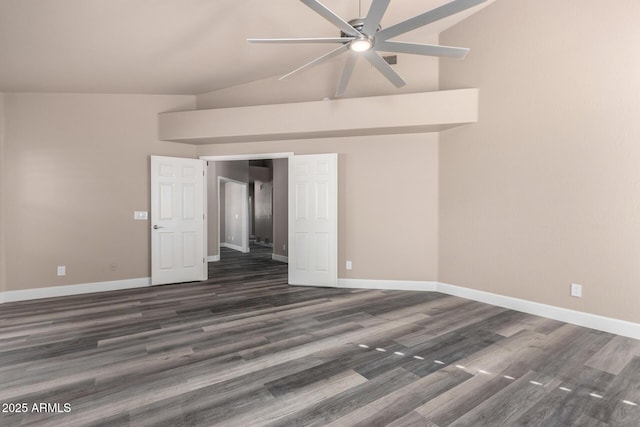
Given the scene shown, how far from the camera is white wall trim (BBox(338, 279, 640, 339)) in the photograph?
10.6 feet

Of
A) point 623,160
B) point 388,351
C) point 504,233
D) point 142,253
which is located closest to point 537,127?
point 623,160

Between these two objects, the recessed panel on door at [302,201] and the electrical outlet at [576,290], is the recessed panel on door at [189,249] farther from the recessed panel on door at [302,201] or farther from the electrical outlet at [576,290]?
the electrical outlet at [576,290]

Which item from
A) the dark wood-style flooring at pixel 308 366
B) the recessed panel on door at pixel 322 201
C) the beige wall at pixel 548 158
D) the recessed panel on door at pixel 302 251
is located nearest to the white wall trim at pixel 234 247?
the recessed panel on door at pixel 302 251

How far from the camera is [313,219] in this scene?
5.27 metres

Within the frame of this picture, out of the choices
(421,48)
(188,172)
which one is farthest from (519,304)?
(188,172)

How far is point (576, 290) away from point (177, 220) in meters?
5.65

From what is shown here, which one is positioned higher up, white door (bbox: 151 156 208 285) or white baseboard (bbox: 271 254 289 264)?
white door (bbox: 151 156 208 285)

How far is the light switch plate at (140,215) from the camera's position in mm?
5207

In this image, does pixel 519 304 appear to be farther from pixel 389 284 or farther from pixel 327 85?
pixel 327 85

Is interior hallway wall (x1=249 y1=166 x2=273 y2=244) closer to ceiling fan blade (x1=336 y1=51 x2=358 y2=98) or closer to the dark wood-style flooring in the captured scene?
the dark wood-style flooring

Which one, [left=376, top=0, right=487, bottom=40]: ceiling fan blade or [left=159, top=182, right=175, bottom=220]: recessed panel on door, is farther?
[left=159, top=182, right=175, bottom=220]: recessed panel on door

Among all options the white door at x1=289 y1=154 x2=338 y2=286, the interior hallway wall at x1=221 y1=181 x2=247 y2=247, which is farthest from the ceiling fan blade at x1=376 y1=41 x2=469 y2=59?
the interior hallway wall at x1=221 y1=181 x2=247 y2=247

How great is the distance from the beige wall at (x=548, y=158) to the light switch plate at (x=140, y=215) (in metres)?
4.77

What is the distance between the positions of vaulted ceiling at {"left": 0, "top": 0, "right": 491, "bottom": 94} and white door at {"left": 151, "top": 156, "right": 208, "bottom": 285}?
133 cm
